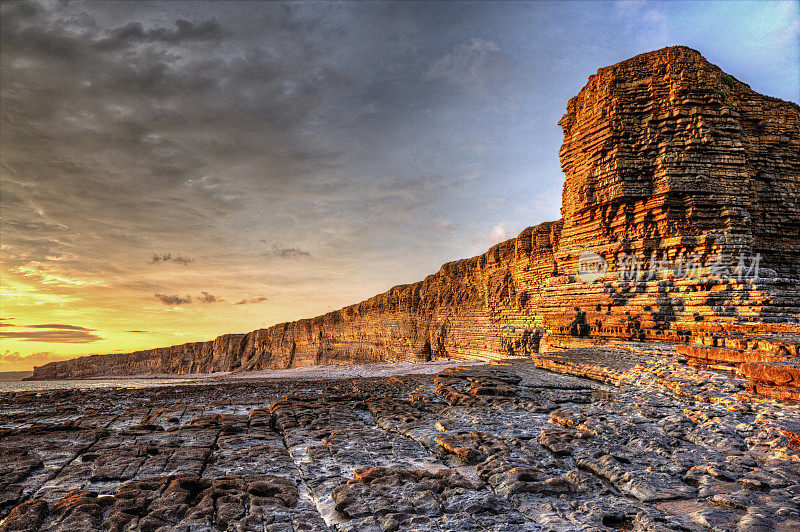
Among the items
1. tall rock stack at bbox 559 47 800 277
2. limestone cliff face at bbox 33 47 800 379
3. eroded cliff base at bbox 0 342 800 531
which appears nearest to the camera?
eroded cliff base at bbox 0 342 800 531

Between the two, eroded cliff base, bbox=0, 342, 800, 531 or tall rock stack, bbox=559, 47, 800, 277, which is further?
tall rock stack, bbox=559, 47, 800, 277

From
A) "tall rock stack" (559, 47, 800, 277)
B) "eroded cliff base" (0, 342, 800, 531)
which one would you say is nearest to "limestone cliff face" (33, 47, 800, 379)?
"tall rock stack" (559, 47, 800, 277)

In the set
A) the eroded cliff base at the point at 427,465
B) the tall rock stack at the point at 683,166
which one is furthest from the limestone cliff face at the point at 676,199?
the eroded cliff base at the point at 427,465

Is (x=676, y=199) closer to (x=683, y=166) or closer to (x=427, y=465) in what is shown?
(x=683, y=166)

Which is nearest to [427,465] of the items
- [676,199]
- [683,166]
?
[676,199]

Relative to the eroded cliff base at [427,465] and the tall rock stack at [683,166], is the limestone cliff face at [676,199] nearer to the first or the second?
the tall rock stack at [683,166]

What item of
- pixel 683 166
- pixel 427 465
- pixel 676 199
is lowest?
pixel 427 465

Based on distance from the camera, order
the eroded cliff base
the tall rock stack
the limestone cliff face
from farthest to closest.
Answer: the tall rock stack
the limestone cliff face
the eroded cliff base

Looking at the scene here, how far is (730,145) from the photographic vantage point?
13.6 m

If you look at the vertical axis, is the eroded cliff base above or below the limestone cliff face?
below

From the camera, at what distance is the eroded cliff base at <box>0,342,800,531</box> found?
2.77 m

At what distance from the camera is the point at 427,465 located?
3.94 meters

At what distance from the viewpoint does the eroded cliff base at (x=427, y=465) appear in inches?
109

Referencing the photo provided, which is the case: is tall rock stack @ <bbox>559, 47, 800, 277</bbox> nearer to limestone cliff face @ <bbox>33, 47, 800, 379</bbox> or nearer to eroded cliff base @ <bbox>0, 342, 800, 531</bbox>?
limestone cliff face @ <bbox>33, 47, 800, 379</bbox>
